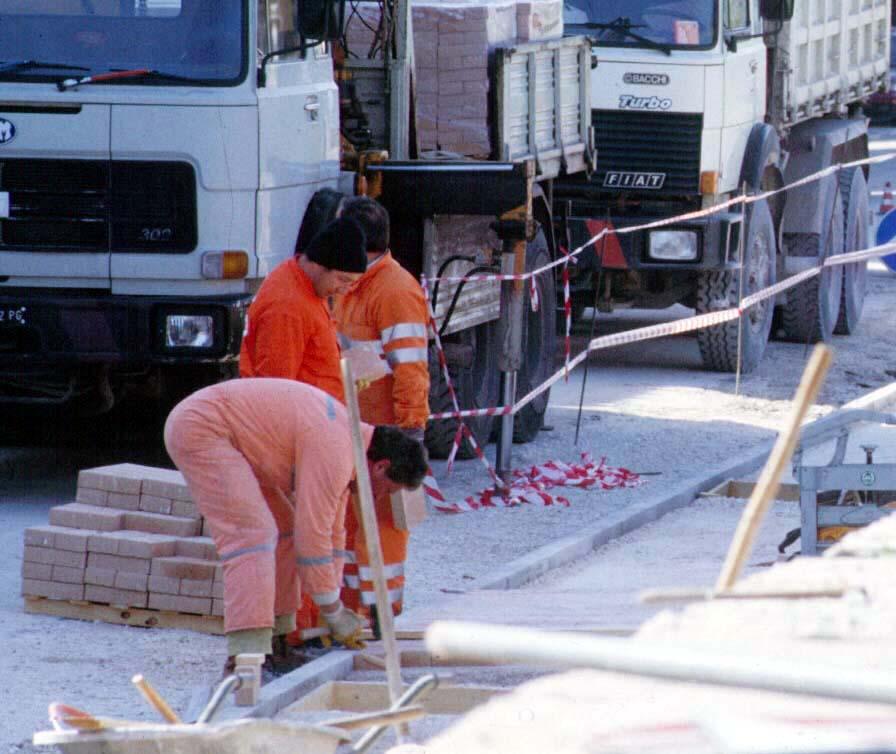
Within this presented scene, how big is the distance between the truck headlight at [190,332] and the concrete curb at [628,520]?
1757mm

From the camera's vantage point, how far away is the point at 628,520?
33.4 ft

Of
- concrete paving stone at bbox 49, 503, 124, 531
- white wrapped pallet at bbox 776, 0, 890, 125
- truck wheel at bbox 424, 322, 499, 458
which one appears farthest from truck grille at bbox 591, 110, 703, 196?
concrete paving stone at bbox 49, 503, 124, 531

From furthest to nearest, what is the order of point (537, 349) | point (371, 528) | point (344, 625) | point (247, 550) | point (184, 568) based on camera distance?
point (537, 349) < point (184, 568) < point (344, 625) < point (247, 550) < point (371, 528)

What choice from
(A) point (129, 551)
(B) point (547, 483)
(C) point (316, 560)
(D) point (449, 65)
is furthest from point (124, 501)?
(D) point (449, 65)

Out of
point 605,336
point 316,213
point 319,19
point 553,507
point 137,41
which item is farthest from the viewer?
point 605,336

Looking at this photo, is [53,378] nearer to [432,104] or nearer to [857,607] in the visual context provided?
[432,104]

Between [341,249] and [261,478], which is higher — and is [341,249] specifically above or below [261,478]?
above

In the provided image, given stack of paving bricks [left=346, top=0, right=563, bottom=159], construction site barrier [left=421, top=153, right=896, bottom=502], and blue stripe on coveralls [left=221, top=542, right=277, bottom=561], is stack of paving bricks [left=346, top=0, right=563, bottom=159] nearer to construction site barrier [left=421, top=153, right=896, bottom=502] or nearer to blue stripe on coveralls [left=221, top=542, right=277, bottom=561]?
construction site barrier [left=421, top=153, right=896, bottom=502]

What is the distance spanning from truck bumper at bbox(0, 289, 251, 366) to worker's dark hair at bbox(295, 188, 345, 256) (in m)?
0.48

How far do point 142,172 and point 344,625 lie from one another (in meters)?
3.38

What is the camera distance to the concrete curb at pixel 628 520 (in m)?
8.57

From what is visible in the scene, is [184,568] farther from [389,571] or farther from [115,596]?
[389,571]

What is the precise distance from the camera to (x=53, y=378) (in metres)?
9.76

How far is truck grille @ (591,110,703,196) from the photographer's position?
14.8m
